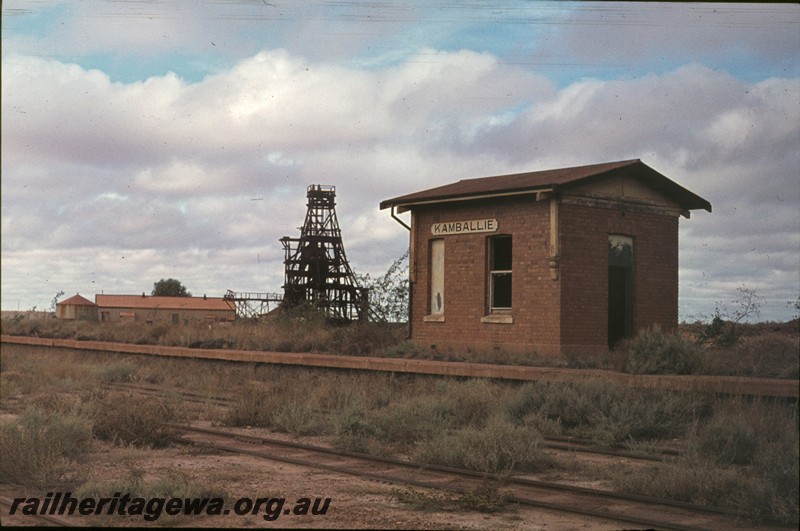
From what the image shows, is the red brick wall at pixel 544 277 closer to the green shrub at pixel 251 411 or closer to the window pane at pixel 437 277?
the window pane at pixel 437 277

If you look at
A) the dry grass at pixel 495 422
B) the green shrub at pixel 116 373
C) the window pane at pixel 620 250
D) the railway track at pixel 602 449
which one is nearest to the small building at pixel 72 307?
the green shrub at pixel 116 373

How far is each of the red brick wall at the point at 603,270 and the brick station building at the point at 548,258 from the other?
2 cm

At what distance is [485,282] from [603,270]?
2777mm

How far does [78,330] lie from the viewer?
3575 centimetres

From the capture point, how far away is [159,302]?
2985 inches

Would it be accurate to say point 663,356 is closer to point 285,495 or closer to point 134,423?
point 285,495

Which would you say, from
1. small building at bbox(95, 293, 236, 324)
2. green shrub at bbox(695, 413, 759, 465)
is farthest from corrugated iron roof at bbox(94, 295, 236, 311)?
green shrub at bbox(695, 413, 759, 465)

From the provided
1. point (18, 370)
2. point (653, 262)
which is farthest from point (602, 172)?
point (18, 370)

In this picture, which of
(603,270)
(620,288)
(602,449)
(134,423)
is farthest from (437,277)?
(134,423)

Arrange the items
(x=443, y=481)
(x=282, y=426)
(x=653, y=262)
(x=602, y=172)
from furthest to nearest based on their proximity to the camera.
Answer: (x=653, y=262), (x=602, y=172), (x=282, y=426), (x=443, y=481)

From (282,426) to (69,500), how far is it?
612cm

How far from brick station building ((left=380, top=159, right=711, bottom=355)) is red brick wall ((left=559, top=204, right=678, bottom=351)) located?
25mm

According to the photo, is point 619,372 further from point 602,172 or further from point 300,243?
point 300,243

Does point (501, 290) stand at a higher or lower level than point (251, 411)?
higher
